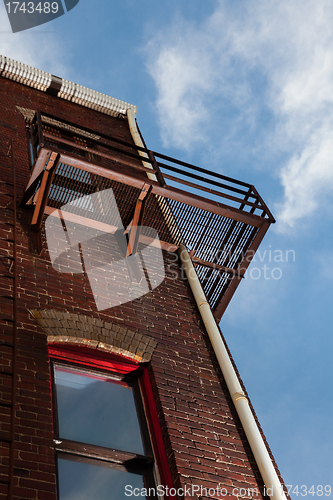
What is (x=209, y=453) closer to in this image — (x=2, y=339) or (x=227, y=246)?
(x=2, y=339)

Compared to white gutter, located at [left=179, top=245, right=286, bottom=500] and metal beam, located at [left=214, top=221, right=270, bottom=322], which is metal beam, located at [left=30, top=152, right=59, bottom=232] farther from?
metal beam, located at [left=214, top=221, right=270, bottom=322]

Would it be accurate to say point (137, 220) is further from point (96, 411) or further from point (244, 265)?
point (96, 411)

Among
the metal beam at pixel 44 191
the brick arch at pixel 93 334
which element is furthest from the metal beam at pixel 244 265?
the metal beam at pixel 44 191

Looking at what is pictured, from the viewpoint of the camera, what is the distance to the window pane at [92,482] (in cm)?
428

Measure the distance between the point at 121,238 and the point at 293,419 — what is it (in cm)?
5094

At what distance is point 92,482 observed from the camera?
4.42m

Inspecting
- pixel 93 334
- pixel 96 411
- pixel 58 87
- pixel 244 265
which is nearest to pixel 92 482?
pixel 96 411

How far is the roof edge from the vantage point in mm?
10734

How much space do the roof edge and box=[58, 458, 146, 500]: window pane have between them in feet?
28.1

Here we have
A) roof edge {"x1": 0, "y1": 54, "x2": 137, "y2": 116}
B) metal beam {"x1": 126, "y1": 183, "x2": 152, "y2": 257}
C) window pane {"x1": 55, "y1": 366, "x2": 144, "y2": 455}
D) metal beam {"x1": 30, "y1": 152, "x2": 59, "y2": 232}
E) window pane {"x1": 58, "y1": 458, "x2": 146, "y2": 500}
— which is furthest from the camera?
roof edge {"x1": 0, "y1": 54, "x2": 137, "y2": 116}

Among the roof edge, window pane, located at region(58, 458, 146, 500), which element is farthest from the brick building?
the roof edge

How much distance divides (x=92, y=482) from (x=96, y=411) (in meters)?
0.76

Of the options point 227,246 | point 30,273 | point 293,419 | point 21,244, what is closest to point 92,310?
point 30,273

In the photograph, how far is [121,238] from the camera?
24.8ft
